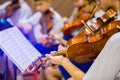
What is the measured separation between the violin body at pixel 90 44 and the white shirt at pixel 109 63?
7.2 inches

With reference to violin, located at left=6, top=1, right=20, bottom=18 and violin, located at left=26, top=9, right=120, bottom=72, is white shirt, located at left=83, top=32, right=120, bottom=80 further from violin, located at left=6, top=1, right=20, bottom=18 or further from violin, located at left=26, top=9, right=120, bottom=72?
violin, located at left=6, top=1, right=20, bottom=18

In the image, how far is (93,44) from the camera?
136 centimetres

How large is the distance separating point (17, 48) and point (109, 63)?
0.64m

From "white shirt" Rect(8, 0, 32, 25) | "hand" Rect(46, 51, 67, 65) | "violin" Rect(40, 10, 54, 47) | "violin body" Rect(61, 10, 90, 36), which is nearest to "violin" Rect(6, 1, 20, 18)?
"white shirt" Rect(8, 0, 32, 25)

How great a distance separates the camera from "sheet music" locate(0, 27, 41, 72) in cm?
151

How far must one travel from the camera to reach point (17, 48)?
5.26 ft

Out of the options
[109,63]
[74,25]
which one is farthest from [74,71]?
[74,25]

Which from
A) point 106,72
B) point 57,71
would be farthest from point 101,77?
point 57,71

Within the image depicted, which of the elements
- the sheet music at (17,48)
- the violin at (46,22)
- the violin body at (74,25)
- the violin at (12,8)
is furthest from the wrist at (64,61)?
the violin at (12,8)

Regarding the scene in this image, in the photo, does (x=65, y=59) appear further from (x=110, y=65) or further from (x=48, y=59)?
(x=110, y=65)

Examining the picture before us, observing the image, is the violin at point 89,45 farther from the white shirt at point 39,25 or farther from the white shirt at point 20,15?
the white shirt at point 20,15

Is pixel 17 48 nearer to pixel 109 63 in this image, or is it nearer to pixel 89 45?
pixel 89 45

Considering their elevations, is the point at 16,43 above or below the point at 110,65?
below

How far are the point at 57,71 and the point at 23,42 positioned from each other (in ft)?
2.20
